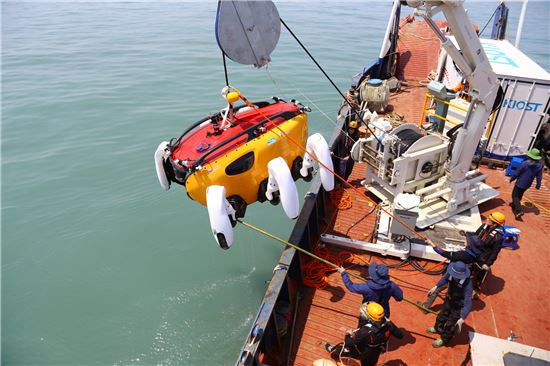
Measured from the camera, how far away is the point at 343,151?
997cm

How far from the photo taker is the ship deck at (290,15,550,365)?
5.24 metres

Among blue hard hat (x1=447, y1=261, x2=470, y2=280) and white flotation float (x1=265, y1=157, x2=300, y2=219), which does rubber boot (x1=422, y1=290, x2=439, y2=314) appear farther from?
white flotation float (x1=265, y1=157, x2=300, y2=219)

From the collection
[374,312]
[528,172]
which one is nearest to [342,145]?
[528,172]

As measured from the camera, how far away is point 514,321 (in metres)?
5.57

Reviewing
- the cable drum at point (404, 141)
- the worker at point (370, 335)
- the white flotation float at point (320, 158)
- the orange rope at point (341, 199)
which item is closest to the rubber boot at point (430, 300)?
the worker at point (370, 335)

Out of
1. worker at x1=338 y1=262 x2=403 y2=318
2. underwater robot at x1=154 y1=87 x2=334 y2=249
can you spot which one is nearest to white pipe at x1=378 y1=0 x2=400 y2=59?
underwater robot at x1=154 y1=87 x2=334 y2=249

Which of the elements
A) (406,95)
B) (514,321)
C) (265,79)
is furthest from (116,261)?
(265,79)

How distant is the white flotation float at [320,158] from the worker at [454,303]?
2214 millimetres

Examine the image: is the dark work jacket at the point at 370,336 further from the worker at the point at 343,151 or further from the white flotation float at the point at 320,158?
the worker at the point at 343,151

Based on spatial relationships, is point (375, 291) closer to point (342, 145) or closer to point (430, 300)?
point (430, 300)

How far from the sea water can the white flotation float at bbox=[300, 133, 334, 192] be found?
11.5 ft

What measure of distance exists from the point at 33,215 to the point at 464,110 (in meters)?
12.0

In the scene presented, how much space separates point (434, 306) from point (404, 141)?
9.86ft

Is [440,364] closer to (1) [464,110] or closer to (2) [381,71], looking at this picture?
(1) [464,110]
